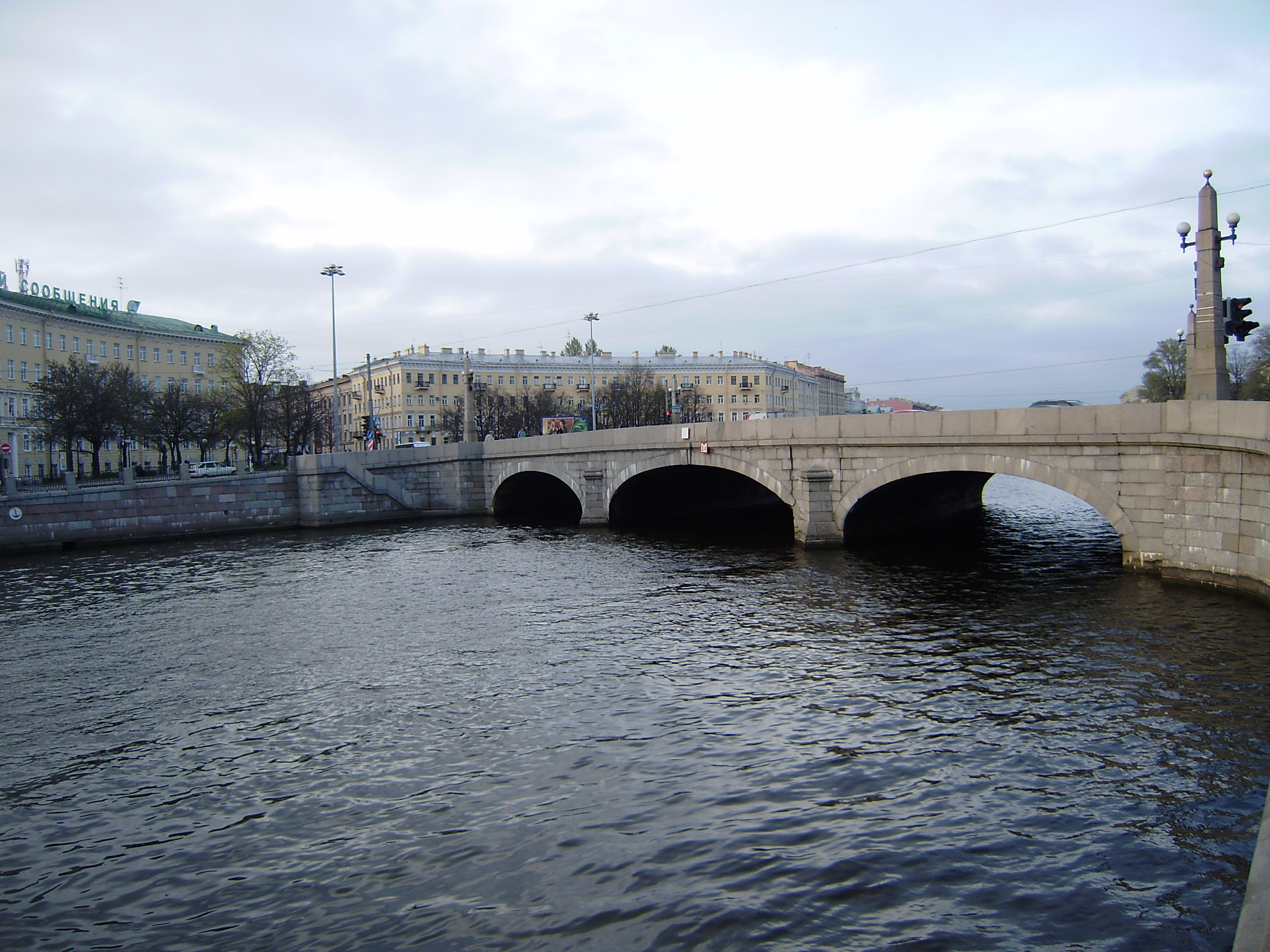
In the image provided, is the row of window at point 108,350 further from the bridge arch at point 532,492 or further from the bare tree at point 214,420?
the bridge arch at point 532,492

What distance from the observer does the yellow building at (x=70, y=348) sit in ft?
200

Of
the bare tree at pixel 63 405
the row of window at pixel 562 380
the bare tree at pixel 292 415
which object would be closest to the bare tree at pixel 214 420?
the bare tree at pixel 292 415

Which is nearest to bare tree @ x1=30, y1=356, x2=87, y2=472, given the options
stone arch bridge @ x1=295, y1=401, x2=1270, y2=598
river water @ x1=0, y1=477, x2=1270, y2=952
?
stone arch bridge @ x1=295, y1=401, x2=1270, y2=598

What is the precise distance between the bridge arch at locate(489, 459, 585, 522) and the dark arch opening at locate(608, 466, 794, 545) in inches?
115

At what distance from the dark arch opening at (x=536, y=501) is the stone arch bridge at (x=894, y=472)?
0.52 ft

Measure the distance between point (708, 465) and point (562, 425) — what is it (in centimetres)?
2542

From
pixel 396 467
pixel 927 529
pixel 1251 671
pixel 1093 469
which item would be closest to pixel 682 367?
pixel 396 467

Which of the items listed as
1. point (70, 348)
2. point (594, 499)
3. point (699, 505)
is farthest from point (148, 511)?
point (70, 348)

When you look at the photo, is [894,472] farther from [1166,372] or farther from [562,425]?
[1166,372]

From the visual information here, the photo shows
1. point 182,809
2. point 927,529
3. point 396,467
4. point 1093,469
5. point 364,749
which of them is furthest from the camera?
point 396,467

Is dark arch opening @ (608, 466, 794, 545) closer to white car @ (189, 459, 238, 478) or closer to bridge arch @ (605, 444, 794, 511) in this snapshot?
bridge arch @ (605, 444, 794, 511)

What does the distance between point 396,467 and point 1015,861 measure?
3835 centimetres

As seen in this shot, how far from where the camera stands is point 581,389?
9675cm

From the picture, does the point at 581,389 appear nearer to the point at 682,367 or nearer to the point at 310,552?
the point at 682,367
